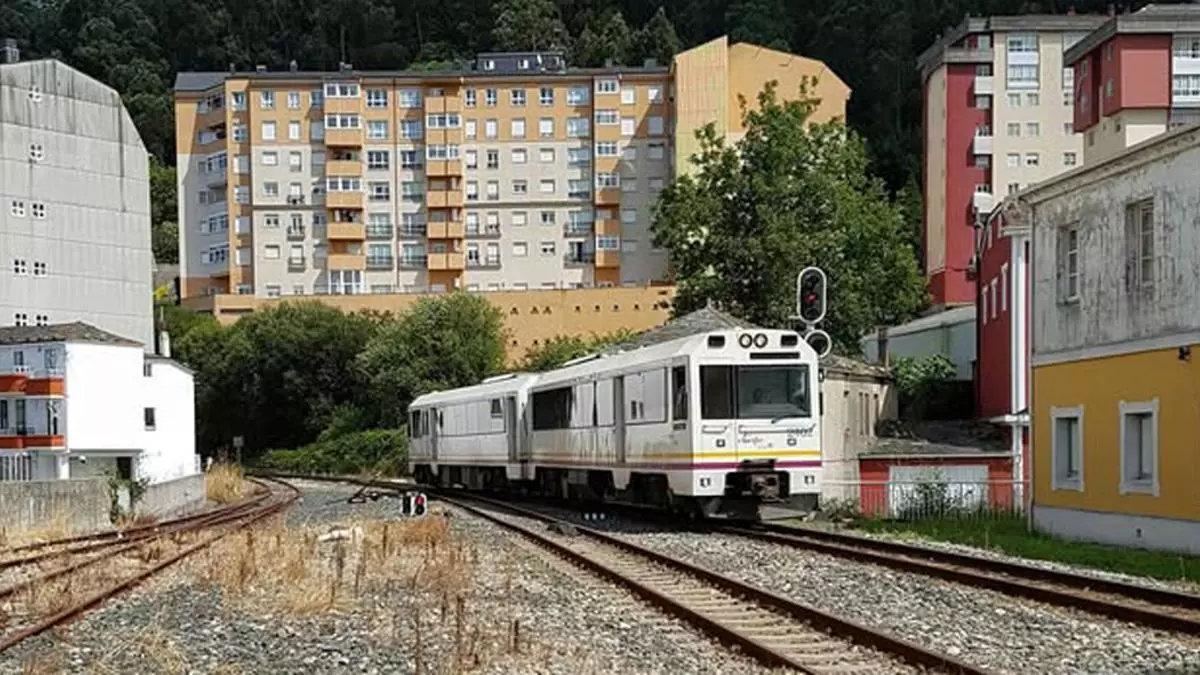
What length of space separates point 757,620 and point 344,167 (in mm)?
94586

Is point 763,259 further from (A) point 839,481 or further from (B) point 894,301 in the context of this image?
(A) point 839,481

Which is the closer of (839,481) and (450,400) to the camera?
(839,481)

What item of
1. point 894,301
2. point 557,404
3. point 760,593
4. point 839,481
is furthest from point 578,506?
point 894,301

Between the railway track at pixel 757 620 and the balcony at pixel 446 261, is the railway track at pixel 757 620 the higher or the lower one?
the lower one

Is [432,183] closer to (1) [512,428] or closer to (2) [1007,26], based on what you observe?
(2) [1007,26]

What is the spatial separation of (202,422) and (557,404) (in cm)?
5946

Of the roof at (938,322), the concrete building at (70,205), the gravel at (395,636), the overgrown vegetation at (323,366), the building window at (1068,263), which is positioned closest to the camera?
the gravel at (395,636)

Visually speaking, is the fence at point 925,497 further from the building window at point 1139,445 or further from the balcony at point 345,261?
the balcony at point 345,261

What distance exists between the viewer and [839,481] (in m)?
31.9

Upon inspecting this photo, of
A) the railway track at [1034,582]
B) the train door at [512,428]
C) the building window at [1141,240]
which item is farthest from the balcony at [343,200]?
the building window at [1141,240]

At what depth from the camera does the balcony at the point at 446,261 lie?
340 ft

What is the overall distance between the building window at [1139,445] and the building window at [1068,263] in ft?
9.32

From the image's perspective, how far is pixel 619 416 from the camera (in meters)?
25.8

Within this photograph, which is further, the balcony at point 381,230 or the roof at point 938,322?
the balcony at point 381,230
